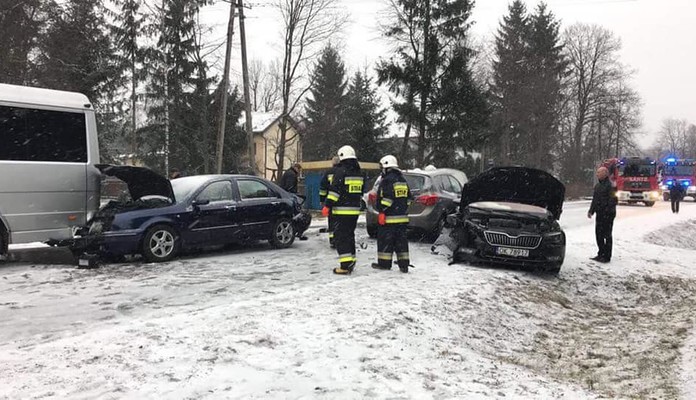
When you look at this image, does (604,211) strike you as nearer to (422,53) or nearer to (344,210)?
(344,210)

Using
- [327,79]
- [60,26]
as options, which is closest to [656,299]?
[60,26]

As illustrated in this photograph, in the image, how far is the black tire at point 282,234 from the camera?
1062cm

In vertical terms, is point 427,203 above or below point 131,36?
below

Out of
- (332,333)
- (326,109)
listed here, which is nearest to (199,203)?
(332,333)

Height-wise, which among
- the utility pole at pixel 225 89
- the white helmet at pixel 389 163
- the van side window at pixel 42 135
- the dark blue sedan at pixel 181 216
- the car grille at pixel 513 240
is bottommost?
the car grille at pixel 513 240

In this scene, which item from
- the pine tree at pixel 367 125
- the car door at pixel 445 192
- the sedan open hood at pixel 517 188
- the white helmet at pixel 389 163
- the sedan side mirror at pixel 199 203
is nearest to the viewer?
the white helmet at pixel 389 163

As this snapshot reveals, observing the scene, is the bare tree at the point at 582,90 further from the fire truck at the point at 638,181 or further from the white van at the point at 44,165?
the white van at the point at 44,165

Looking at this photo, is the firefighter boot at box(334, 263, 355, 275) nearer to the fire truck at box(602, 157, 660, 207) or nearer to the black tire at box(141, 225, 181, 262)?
the black tire at box(141, 225, 181, 262)

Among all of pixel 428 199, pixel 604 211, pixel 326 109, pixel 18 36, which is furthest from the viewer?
pixel 326 109

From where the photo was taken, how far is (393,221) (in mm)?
8102

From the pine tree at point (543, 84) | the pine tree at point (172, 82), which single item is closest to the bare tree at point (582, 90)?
the pine tree at point (543, 84)

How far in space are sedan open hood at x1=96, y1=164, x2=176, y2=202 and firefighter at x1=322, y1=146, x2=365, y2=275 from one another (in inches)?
120

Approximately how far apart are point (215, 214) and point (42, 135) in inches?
121

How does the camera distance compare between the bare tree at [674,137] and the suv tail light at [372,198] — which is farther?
the bare tree at [674,137]
